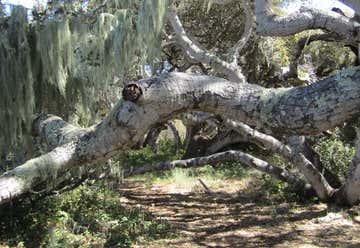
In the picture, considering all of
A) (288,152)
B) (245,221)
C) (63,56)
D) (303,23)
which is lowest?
(245,221)

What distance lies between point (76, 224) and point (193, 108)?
487 cm

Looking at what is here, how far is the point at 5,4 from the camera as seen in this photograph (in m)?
4.39

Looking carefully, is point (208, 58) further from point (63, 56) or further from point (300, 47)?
point (63, 56)

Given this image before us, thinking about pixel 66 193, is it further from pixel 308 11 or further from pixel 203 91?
pixel 203 91

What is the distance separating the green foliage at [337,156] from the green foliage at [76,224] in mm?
3694

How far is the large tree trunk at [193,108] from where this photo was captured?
A: 182 cm

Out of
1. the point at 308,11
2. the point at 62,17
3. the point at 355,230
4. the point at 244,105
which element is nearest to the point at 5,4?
the point at 62,17

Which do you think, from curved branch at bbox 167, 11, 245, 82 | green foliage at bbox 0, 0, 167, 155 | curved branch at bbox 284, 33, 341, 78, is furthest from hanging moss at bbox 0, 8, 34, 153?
curved branch at bbox 284, 33, 341, 78

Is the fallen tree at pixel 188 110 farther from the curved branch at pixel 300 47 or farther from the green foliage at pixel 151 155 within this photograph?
the green foliage at pixel 151 155

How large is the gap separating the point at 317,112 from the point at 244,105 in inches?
14.2

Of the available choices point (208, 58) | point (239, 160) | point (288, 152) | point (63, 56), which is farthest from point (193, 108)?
point (239, 160)

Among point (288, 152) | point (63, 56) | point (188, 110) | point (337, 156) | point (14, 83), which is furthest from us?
point (337, 156)

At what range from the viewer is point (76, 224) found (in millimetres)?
6586

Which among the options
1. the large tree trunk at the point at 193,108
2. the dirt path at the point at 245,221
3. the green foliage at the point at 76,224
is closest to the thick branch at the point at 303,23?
the large tree trunk at the point at 193,108
